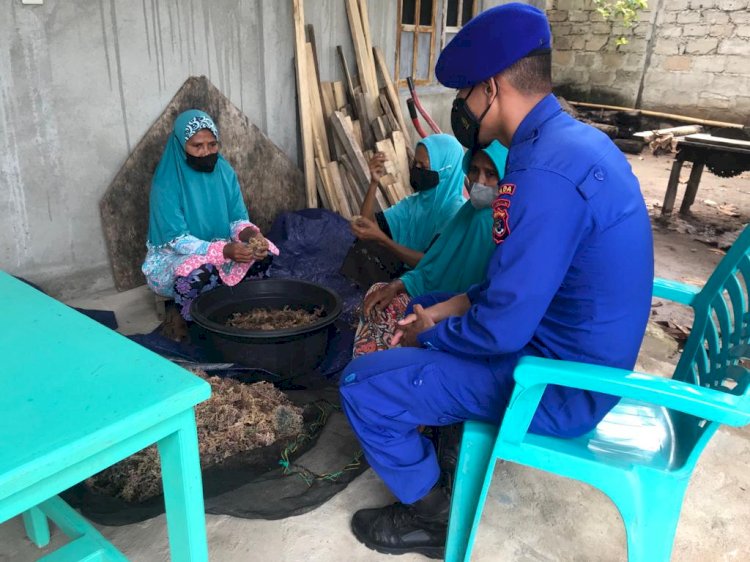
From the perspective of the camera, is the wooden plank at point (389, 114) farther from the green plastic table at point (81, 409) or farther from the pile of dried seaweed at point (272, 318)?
the green plastic table at point (81, 409)

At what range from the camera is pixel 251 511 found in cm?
223

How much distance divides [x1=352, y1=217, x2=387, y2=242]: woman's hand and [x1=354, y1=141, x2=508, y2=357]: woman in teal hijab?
0.45 metres

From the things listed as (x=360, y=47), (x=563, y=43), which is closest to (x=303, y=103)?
(x=360, y=47)

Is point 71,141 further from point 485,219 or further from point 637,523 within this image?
point 637,523

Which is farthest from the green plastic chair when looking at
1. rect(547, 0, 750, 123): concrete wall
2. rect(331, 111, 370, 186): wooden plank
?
rect(547, 0, 750, 123): concrete wall

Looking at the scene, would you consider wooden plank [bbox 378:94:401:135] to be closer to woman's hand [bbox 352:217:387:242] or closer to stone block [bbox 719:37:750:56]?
woman's hand [bbox 352:217:387:242]

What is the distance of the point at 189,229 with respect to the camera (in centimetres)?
365

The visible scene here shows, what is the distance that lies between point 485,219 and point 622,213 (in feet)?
3.44

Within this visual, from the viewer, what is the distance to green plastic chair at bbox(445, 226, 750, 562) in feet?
5.00

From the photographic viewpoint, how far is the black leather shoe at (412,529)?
2.10 meters

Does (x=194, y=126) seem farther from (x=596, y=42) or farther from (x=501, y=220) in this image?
(x=596, y=42)

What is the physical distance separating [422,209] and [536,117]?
1770mm

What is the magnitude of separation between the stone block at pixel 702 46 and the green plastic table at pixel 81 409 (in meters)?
11.8

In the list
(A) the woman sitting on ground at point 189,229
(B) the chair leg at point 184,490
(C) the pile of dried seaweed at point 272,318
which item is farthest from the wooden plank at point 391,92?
(B) the chair leg at point 184,490
